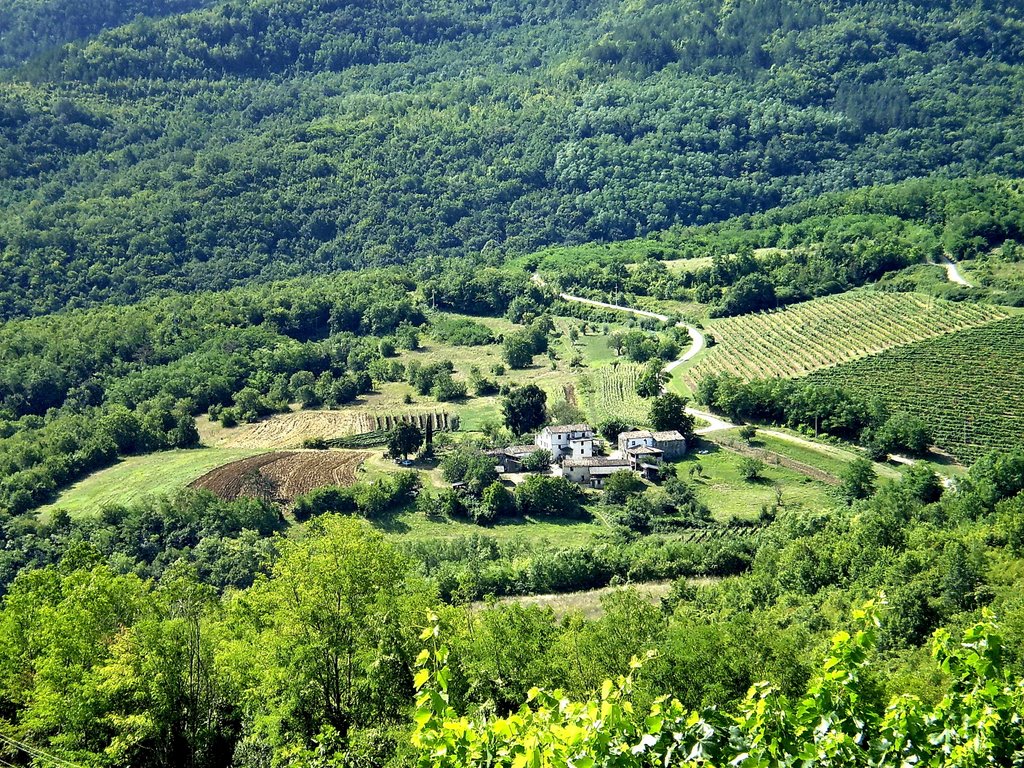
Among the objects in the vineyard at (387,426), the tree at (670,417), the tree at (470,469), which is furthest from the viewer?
the vineyard at (387,426)

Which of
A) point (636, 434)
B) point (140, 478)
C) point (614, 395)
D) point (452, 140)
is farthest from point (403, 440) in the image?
point (452, 140)

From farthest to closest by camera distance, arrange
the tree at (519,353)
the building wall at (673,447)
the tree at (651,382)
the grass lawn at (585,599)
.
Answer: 1. the tree at (519,353)
2. the tree at (651,382)
3. the building wall at (673,447)
4. the grass lawn at (585,599)

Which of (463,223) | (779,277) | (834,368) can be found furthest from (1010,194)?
(463,223)

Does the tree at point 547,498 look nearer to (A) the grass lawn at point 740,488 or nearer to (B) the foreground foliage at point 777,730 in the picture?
(A) the grass lawn at point 740,488

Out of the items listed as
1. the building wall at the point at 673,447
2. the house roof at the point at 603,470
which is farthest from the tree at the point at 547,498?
the building wall at the point at 673,447

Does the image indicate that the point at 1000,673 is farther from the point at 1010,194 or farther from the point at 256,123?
the point at 256,123

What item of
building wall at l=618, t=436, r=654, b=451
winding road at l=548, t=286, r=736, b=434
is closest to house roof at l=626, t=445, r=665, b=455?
building wall at l=618, t=436, r=654, b=451

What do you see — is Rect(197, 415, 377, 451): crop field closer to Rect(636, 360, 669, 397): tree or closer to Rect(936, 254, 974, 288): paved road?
Rect(636, 360, 669, 397): tree
